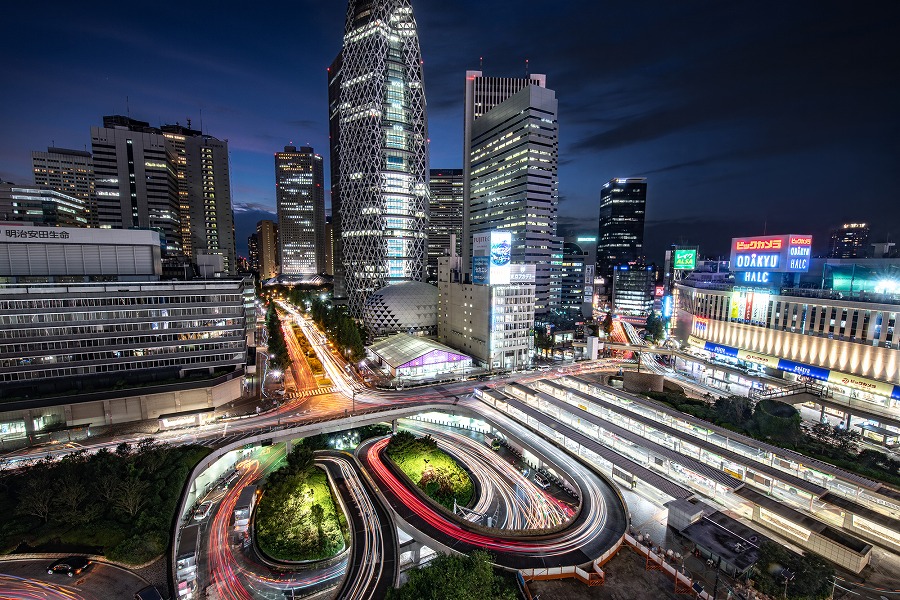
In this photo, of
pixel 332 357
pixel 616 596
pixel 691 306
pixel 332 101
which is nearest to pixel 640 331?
pixel 691 306

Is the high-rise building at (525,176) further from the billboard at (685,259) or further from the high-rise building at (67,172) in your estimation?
the high-rise building at (67,172)

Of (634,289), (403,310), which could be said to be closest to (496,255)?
(403,310)

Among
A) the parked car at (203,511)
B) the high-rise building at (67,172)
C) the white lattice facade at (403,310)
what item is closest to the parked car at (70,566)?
the parked car at (203,511)

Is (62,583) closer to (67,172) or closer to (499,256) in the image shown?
(499,256)

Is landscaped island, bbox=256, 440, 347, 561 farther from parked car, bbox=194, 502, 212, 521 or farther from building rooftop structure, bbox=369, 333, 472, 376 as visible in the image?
building rooftop structure, bbox=369, 333, 472, 376

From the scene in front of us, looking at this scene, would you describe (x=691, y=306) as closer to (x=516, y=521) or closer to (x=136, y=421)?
(x=516, y=521)

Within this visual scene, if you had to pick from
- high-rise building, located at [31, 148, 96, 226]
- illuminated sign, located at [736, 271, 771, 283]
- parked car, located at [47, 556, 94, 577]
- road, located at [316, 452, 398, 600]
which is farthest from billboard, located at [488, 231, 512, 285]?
high-rise building, located at [31, 148, 96, 226]
